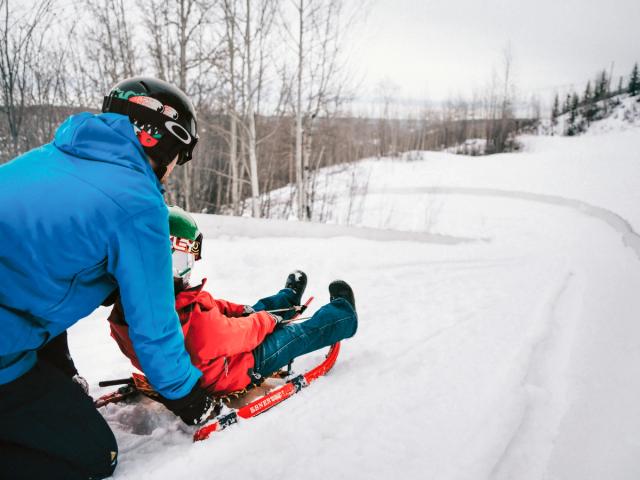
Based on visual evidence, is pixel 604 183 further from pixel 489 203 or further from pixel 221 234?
pixel 221 234

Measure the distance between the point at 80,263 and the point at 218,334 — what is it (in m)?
0.78

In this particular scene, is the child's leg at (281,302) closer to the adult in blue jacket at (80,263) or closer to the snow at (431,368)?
the snow at (431,368)

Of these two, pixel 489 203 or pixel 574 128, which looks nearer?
pixel 489 203

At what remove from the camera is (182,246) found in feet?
6.23

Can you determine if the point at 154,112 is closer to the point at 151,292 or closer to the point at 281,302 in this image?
the point at 151,292

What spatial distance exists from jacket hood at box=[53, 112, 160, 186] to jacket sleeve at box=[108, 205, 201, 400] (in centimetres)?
22

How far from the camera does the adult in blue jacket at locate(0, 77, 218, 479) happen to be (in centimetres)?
129

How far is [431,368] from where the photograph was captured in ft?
8.50

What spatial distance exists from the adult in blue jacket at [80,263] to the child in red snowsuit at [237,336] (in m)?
0.26

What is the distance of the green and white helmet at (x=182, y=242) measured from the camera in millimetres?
1879

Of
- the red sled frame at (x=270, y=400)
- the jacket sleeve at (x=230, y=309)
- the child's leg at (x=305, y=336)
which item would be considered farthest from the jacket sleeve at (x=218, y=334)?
the jacket sleeve at (x=230, y=309)

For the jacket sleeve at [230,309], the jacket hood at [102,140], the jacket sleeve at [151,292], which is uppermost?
the jacket hood at [102,140]

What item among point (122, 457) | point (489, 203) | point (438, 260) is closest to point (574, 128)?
point (489, 203)

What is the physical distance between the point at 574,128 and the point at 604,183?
2180 centimetres
